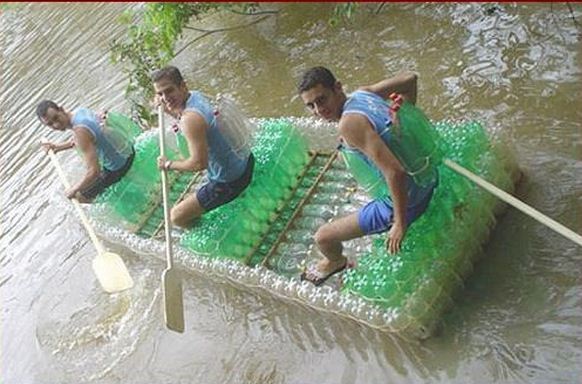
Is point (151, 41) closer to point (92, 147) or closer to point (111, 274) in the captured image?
point (92, 147)

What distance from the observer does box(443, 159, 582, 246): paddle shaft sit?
390cm

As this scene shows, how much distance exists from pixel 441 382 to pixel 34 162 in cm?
569

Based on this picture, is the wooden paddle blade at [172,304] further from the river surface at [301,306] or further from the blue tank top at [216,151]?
the blue tank top at [216,151]

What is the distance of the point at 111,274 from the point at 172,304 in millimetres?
905

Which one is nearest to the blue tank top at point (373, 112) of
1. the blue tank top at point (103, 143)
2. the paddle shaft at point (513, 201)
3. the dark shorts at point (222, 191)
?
the paddle shaft at point (513, 201)

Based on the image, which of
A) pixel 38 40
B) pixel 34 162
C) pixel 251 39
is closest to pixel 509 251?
pixel 251 39

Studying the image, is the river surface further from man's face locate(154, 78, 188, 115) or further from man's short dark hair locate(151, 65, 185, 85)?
man's short dark hair locate(151, 65, 185, 85)

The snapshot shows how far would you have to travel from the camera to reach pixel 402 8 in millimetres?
8141

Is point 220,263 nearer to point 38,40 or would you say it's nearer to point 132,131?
point 132,131

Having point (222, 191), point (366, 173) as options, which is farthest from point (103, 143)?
point (366, 173)

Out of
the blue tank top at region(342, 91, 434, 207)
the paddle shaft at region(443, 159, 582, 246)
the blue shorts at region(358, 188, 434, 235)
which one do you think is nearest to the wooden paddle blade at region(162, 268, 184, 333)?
the blue shorts at region(358, 188, 434, 235)

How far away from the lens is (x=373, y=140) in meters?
4.06

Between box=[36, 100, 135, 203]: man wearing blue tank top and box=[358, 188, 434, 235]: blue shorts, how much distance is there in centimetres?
258

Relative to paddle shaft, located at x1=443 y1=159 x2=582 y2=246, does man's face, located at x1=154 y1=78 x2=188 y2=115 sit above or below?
above
